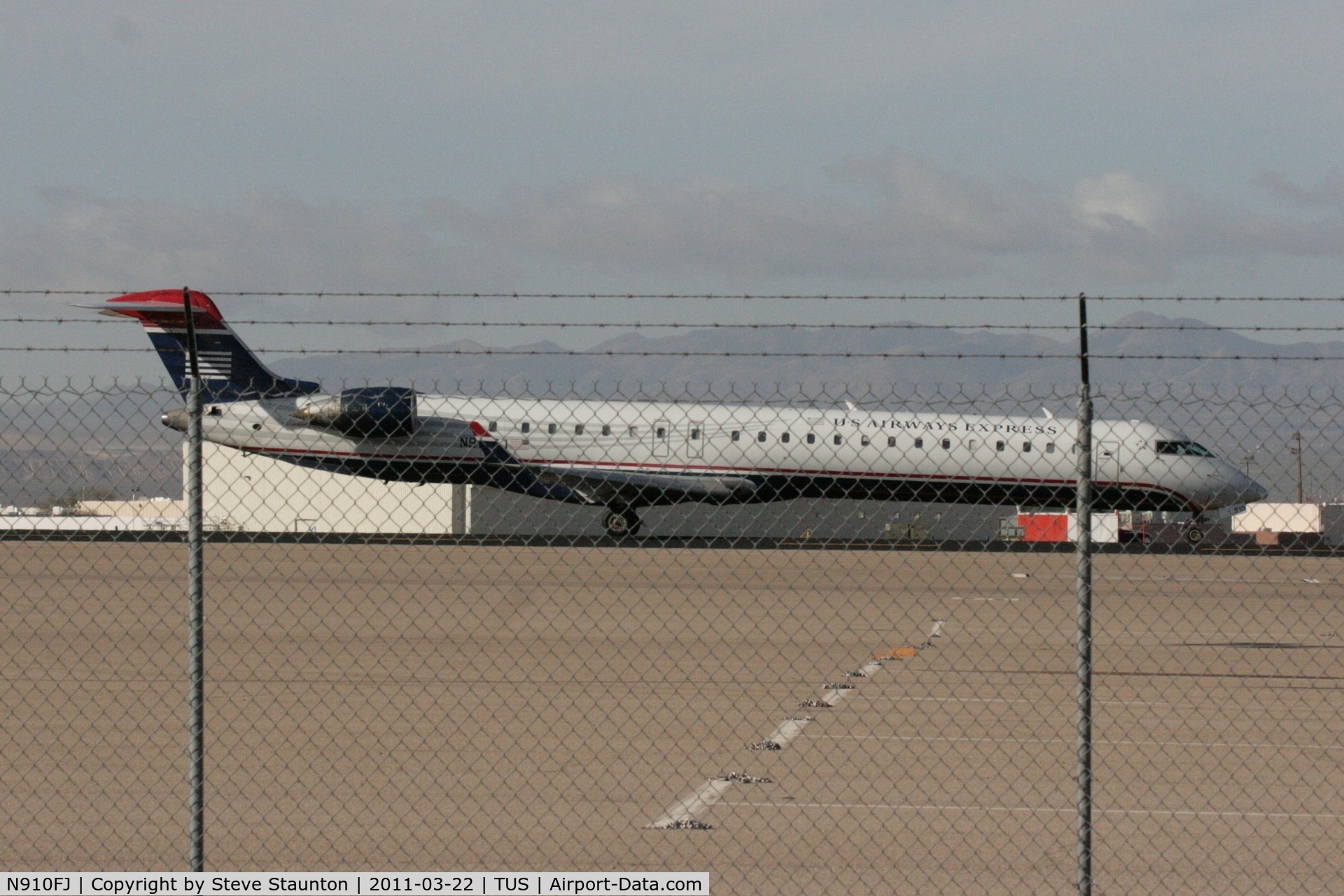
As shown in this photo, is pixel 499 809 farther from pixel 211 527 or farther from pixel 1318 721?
pixel 211 527

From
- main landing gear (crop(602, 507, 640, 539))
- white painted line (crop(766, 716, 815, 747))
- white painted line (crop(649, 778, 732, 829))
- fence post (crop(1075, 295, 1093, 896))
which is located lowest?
white painted line (crop(649, 778, 732, 829))

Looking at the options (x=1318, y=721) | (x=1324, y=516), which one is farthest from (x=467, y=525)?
(x=1318, y=721)

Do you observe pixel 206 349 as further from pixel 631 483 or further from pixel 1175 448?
pixel 1175 448

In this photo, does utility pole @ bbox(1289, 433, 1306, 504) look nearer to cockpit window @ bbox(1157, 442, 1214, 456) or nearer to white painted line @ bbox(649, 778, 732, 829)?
white painted line @ bbox(649, 778, 732, 829)

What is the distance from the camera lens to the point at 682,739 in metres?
10.5

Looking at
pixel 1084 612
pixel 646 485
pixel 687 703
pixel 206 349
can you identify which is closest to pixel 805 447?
pixel 646 485

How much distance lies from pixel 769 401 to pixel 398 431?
101 ft

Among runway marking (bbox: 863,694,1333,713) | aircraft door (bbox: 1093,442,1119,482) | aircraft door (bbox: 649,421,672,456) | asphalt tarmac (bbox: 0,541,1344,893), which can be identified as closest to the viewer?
asphalt tarmac (bbox: 0,541,1344,893)

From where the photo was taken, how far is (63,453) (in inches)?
347

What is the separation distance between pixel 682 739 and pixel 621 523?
27991 mm

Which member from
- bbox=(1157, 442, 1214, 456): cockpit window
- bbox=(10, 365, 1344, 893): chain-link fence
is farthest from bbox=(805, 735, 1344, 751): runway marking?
bbox=(1157, 442, 1214, 456): cockpit window

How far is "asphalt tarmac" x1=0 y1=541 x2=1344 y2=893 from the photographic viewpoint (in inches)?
290
